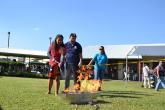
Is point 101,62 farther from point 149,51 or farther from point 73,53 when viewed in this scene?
point 149,51

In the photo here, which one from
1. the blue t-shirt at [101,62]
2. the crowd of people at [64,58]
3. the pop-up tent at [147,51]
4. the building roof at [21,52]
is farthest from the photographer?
the building roof at [21,52]

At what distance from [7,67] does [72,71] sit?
37473mm

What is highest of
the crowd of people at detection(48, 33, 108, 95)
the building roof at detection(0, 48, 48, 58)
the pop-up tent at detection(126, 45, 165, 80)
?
the building roof at detection(0, 48, 48, 58)

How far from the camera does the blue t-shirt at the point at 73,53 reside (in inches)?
451

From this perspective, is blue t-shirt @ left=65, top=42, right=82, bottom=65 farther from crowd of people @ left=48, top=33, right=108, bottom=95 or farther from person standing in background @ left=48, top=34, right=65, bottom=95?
person standing in background @ left=48, top=34, right=65, bottom=95

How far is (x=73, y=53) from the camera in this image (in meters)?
11.5

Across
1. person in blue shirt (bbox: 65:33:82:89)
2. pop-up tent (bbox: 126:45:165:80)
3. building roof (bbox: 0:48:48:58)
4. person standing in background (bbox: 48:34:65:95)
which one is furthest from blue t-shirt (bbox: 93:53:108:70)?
building roof (bbox: 0:48:48:58)

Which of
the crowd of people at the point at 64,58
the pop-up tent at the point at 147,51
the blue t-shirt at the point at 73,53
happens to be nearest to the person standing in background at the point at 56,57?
the crowd of people at the point at 64,58

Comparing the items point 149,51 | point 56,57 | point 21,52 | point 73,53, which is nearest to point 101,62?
point 73,53

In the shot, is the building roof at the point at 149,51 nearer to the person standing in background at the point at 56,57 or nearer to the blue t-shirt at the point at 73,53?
the blue t-shirt at the point at 73,53

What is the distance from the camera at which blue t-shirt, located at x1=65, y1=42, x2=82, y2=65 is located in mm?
11445

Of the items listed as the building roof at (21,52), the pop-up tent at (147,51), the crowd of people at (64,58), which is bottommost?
the crowd of people at (64,58)

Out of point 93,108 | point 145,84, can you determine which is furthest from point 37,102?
point 145,84

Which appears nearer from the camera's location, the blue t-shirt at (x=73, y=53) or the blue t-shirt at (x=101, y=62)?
the blue t-shirt at (x=73, y=53)
